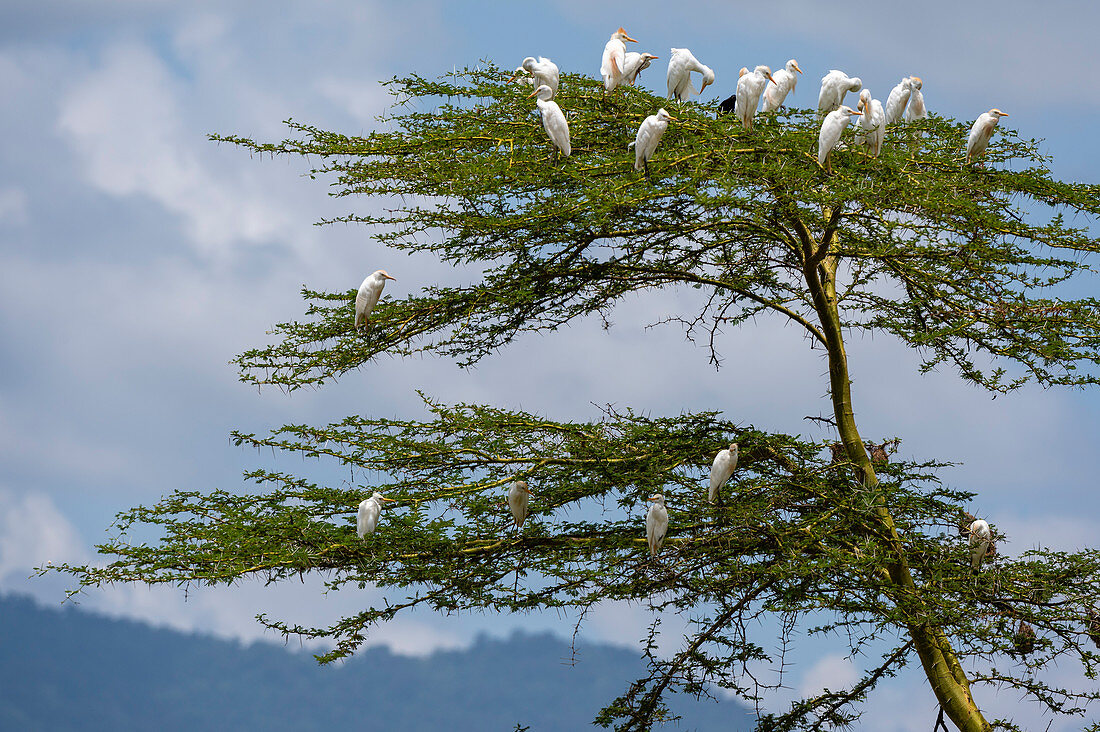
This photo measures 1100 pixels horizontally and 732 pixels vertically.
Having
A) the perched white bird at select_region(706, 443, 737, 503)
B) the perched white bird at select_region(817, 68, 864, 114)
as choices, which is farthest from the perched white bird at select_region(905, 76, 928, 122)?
the perched white bird at select_region(706, 443, 737, 503)

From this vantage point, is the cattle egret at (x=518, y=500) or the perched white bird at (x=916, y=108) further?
the perched white bird at (x=916, y=108)

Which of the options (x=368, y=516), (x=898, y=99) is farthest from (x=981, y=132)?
(x=368, y=516)

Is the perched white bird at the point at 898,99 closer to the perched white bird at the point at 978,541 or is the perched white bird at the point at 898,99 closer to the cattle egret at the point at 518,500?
the perched white bird at the point at 978,541

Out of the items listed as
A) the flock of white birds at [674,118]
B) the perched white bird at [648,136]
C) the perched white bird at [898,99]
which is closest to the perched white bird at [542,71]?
the flock of white birds at [674,118]

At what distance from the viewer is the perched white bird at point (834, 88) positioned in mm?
8469

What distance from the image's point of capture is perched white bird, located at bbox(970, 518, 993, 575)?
7.79m

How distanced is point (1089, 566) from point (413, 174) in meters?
6.03

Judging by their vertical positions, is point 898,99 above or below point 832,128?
above

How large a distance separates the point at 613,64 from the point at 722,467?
3403mm

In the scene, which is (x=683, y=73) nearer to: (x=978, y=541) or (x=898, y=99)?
(x=898, y=99)

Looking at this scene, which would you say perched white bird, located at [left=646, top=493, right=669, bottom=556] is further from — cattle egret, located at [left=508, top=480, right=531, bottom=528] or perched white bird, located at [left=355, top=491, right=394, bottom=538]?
perched white bird, located at [left=355, top=491, right=394, bottom=538]

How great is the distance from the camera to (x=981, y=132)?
27.8 feet

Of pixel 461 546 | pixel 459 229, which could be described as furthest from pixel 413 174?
pixel 461 546

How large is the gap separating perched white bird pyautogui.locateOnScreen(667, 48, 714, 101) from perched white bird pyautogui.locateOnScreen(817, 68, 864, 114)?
3.01 feet
